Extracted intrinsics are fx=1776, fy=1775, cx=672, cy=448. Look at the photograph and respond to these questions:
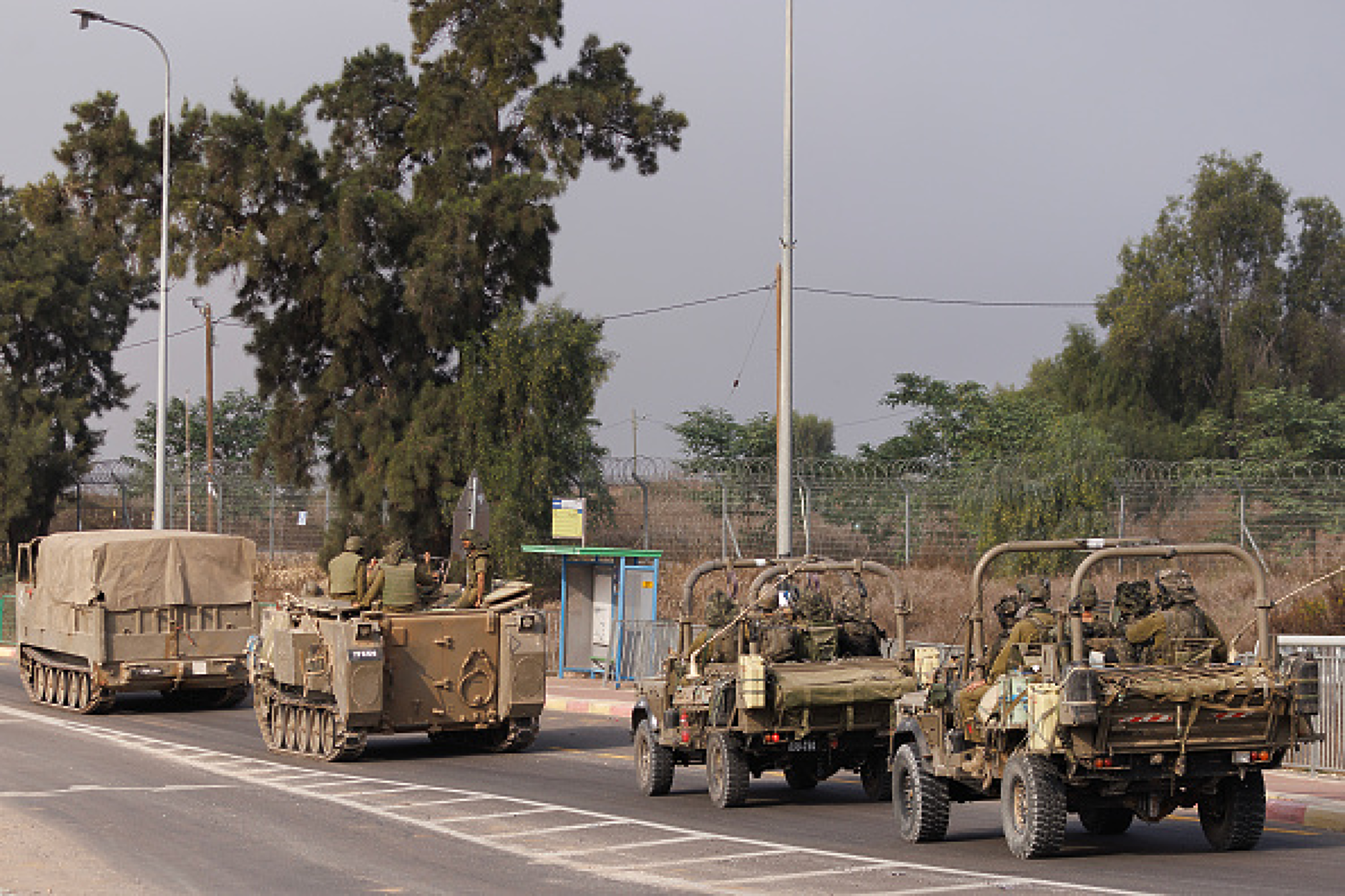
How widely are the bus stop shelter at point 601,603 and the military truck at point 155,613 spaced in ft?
15.6

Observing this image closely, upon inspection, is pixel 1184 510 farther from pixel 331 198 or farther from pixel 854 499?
pixel 331 198

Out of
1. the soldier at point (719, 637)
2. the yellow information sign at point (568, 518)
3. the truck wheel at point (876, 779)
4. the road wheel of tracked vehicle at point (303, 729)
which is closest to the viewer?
the truck wheel at point (876, 779)

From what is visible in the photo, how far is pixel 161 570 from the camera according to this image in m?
27.4

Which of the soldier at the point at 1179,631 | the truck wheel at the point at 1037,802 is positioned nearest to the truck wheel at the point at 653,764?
the truck wheel at the point at 1037,802

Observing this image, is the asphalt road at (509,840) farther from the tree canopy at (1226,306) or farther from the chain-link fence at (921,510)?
the tree canopy at (1226,306)

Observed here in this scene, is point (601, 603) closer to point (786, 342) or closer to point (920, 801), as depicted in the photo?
point (786, 342)

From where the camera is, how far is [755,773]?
54.2 feet

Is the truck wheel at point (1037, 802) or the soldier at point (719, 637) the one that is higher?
the soldier at point (719, 637)

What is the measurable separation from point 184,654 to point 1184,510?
1685cm

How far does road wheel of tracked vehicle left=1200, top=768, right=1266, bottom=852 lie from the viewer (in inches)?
490

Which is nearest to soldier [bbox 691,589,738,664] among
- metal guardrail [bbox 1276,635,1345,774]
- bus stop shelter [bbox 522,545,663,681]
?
metal guardrail [bbox 1276,635,1345,774]

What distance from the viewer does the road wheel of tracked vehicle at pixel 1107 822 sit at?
13773 mm

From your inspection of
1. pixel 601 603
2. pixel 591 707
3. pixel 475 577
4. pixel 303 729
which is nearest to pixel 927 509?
pixel 601 603

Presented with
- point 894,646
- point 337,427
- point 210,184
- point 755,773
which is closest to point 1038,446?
point 337,427
